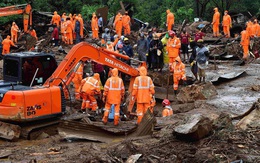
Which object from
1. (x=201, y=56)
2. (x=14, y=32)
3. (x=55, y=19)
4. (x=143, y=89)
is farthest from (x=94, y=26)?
(x=143, y=89)

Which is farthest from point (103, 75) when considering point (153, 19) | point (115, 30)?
point (153, 19)

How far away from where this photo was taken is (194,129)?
9.07 meters

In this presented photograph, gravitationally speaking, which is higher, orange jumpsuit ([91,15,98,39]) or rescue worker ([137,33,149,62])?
orange jumpsuit ([91,15,98,39])

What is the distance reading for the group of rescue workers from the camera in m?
12.6

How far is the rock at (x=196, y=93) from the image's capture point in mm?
16156

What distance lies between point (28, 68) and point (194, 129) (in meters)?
5.12

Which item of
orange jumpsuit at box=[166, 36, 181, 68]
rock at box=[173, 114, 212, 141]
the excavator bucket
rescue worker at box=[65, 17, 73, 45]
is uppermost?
rescue worker at box=[65, 17, 73, 45]

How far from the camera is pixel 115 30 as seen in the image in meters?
29.2

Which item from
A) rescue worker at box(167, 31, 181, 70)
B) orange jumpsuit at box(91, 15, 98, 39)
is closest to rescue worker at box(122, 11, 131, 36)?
orange jumpsuit at box(91, 15, 98, 39)

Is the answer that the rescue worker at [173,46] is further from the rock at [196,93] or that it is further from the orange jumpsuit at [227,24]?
the orange jumpsuit at [227,24]

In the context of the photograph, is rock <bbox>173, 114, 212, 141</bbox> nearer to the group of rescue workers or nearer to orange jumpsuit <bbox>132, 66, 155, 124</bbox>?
orange jumpsuit <bbox>132, 66, 155, 124</bbox>

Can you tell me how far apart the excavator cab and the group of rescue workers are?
5.47ft

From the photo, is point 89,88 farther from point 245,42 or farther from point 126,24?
point 126,24

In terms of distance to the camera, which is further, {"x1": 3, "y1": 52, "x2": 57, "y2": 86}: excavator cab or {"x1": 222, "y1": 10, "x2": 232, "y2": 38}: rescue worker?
{"x1": 222, "y1": 10, "x2": 232, "y2": 38}: rescue worker
